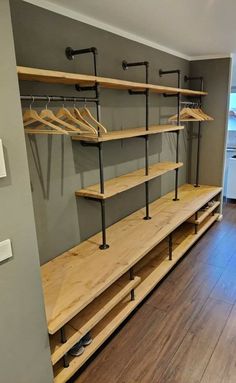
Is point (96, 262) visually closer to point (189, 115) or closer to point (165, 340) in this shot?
point (165, 340)

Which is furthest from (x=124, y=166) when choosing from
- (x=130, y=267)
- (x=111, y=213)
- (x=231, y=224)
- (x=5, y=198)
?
(x=231, y=224)

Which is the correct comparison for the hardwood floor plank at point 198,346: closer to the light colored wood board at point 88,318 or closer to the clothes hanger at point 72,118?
the light colored wood board at point 88,318

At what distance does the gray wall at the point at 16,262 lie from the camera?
3.78ft

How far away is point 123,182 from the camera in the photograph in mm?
2584

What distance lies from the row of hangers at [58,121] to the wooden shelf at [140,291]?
132 cm

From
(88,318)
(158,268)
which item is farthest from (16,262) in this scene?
(158,268)

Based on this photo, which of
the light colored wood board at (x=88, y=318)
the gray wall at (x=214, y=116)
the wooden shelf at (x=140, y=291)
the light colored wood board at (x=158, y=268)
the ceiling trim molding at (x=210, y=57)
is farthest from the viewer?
the gray wall at (x=214, y=116)

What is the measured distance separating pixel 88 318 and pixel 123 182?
116 centimetres

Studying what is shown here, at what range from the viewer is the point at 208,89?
403 centimetres

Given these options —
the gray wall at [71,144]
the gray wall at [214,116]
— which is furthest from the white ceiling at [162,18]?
the gray wall at [214,116]

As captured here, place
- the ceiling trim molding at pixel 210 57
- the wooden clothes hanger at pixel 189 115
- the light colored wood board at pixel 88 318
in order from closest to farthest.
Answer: the light colored wood board at pixel 88 318 < the wooden clothes hanger at pixel 189 115 < the ceiling trim molding at pixel 210 57

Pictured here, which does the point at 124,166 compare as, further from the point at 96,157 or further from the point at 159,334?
the point at 159,334

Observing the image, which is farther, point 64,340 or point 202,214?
point 202,214

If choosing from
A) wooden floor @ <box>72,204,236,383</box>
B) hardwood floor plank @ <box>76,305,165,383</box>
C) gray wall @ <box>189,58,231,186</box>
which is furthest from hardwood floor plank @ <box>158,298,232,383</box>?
gray wall @ <box>189,58,231,186</box>
